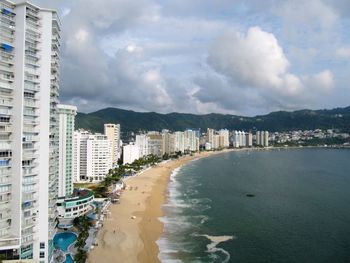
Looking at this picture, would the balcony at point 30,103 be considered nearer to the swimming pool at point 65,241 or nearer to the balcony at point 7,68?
the balcony at point 7,68

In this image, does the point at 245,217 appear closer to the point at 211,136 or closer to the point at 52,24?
the point at 52,24

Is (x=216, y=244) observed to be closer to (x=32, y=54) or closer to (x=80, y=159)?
(x=32, y=54)

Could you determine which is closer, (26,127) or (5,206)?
(5,206)

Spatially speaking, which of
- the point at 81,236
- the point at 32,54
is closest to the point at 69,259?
the point at 81,236

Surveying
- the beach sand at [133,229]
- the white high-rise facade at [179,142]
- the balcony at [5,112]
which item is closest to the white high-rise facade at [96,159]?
the beach sand at [133,229]

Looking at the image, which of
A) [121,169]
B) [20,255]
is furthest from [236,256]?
[121,169]

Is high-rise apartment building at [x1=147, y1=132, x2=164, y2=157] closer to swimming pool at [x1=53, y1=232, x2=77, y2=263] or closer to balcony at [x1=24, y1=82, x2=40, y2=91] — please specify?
swimming pool at [x1=53, y1=232, x2=77, y2=263]
